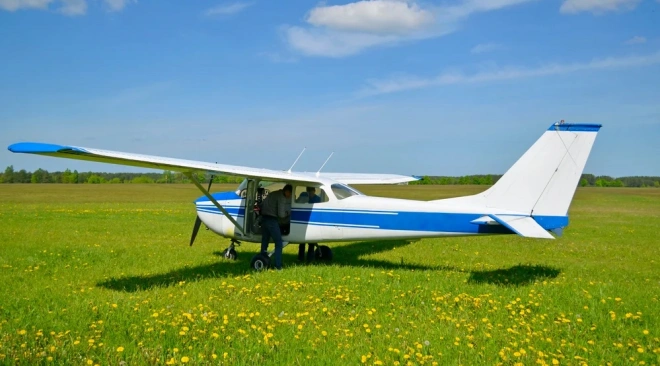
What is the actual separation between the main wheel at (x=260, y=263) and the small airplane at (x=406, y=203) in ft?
0.06

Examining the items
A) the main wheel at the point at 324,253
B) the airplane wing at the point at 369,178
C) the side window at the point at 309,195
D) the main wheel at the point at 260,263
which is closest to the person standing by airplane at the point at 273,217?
the main wheel at the point at 260,263

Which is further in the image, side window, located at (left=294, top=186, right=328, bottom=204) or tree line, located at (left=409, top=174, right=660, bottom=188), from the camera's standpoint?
tree line, located at (left=409, top=174, right=660, bottom=188)

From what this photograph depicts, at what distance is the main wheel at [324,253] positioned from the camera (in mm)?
12289

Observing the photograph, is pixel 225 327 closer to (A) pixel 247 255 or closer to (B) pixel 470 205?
(B) pixel 470 205

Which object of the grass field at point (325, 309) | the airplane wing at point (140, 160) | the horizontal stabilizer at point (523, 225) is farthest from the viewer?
the horizontal stabilizer at point (523, 225)

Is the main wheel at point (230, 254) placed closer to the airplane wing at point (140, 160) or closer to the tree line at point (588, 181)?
the airplane wing at point (140, 160)

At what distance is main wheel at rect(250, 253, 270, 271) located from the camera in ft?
35.2

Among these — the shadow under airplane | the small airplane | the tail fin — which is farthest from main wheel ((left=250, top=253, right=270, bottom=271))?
the tail fin

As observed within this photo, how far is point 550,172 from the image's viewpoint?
9234 millimetres

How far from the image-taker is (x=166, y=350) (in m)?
5.47

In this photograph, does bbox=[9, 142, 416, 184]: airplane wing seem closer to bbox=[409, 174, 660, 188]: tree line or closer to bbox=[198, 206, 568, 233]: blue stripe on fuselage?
bbox=[198, 206, 568, 233]: blue stripe on fuselage

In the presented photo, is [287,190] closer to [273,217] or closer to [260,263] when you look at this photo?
[273,217]

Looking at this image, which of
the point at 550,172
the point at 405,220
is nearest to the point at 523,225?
the point at 550,172

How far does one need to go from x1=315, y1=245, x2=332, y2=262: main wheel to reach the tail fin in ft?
13.8
